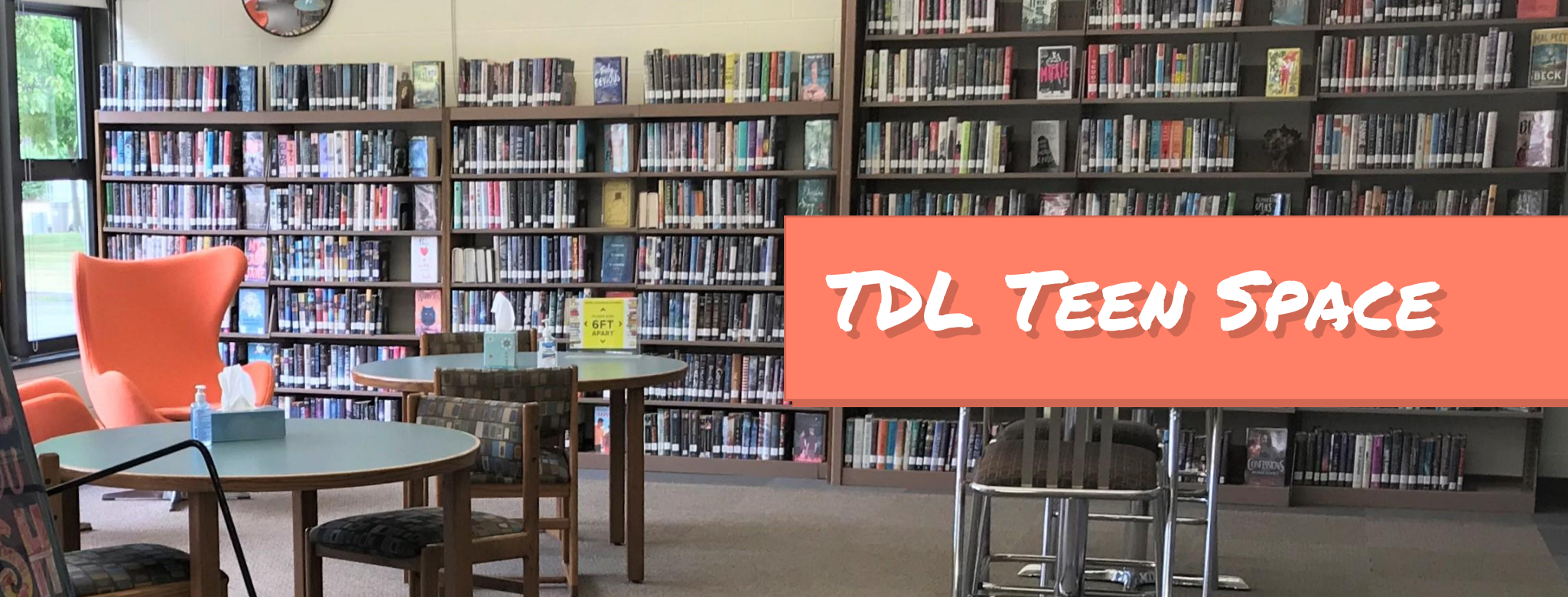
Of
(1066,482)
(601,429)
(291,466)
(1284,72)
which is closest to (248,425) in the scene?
(291,466)

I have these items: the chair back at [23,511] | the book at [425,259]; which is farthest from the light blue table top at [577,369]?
the chair back at [23,511]

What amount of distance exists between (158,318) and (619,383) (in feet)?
8.17

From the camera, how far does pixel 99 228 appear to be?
6609 mm

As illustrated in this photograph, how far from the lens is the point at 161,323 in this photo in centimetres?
551

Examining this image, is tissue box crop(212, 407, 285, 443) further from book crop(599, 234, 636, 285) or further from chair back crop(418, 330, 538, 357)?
book crop(599, 234, 636, 285)

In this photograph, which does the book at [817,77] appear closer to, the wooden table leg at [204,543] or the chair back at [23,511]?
the wooden table leg at [204,543]

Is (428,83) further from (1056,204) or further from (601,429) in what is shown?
(1056,204)

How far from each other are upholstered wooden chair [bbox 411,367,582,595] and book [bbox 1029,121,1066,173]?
262 cm

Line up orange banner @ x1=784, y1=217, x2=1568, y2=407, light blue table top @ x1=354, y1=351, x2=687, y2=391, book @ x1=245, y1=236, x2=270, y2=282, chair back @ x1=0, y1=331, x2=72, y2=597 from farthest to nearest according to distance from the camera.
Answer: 1. book @ x1=245, y1=236, x2=270, y2=282
2. orange banner @ x1=784, y1=217, x2=1568, y2=407
3. light blue table top @ x1=354, y1=351, x2=687, y2=391
4. chair back @ x1=0, y1=331, x2=72, y2=597

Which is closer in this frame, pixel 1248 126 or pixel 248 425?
pixel 248 425

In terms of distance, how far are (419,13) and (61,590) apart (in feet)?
19.5

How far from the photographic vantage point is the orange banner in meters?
4.91

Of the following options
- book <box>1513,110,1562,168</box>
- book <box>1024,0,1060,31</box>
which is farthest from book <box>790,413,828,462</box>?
book <box>1513,110,1562,168</box>

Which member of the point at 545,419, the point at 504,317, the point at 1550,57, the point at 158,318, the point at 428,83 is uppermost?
the point at 1550,57
